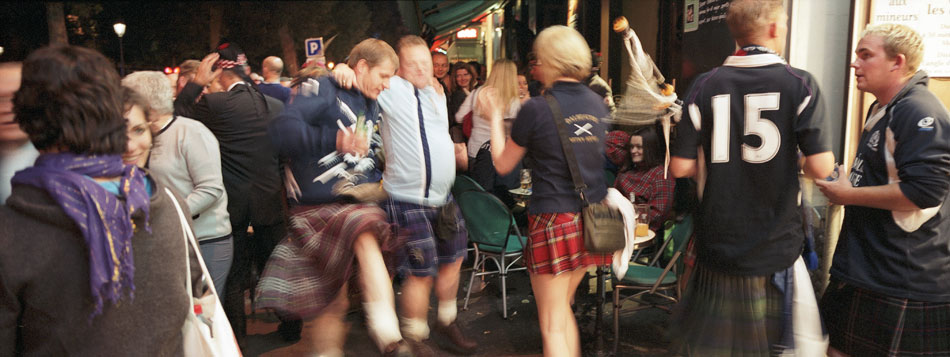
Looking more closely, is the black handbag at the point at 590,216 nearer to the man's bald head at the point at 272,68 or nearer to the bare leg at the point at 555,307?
the bare leg at the point at 555,307

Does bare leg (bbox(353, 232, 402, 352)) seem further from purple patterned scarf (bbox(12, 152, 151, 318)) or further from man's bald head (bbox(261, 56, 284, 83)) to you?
man's bald head (bbox(261, 56, 284, 83))

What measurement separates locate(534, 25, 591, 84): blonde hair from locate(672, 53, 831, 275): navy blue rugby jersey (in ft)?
1.81

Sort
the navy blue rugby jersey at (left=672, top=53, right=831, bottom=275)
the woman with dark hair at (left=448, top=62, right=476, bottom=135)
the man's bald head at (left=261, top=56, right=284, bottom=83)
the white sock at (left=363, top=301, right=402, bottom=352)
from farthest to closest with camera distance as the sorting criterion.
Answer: the woman with dark hair at (left=448, top=62, right=476, bottom=135) < the man's bald head at (left=261, top=56, right=284, bottom=83) < the white sock at (left=363, top=301, right=402, bottom=352) < the navy blue rugby jersey at (left=672, top=53, right=831, bottom=275)

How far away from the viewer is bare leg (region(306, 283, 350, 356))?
3.26m

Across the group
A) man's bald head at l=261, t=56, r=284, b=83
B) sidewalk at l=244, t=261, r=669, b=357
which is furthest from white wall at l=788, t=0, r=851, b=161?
man's bald head at l=261, t=56, r=284, b=83

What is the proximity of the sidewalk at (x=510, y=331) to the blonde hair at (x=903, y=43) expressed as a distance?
227 centimetres

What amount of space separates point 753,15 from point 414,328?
234 centimetres

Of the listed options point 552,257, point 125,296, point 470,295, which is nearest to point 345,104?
point 552,257

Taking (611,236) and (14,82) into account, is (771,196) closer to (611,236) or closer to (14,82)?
(611,236)

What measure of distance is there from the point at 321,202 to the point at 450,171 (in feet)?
2.44

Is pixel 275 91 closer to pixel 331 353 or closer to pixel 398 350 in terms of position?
pixel 331 353

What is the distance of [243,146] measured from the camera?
381 cm

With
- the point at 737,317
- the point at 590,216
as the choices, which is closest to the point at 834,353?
the point at 737,317

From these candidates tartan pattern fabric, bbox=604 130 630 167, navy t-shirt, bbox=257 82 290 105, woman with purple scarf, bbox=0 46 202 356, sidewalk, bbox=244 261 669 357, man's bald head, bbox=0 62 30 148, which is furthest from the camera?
navy t-shirt, bbox=257 82 290 105
